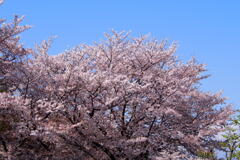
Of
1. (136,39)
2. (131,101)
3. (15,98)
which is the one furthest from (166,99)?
(15,98)

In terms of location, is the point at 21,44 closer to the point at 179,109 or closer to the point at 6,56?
the point at 6,56

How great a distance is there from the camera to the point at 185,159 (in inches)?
622

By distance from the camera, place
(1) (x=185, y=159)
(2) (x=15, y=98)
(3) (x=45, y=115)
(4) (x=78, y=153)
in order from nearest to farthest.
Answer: (2) (x=15, y=98), (3) (x=45, y=115), (4) (x=78, y=153), (1) (x=185, y=159)

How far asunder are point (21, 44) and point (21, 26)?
3.91 feet

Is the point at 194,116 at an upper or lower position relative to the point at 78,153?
upper

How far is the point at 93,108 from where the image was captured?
14.4m

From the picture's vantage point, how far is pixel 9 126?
46.1 ft

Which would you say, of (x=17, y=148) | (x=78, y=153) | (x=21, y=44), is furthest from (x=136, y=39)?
(x=17, y=148)

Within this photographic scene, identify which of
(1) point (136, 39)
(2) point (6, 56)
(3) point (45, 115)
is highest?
(1) point (136, 39)

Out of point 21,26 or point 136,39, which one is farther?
point 136,39

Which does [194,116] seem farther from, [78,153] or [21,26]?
[21,26]

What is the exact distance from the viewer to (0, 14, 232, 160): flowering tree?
1363cm

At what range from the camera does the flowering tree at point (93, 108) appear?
13.6 meters

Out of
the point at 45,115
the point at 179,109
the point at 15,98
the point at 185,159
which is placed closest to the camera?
the point at 15,98
